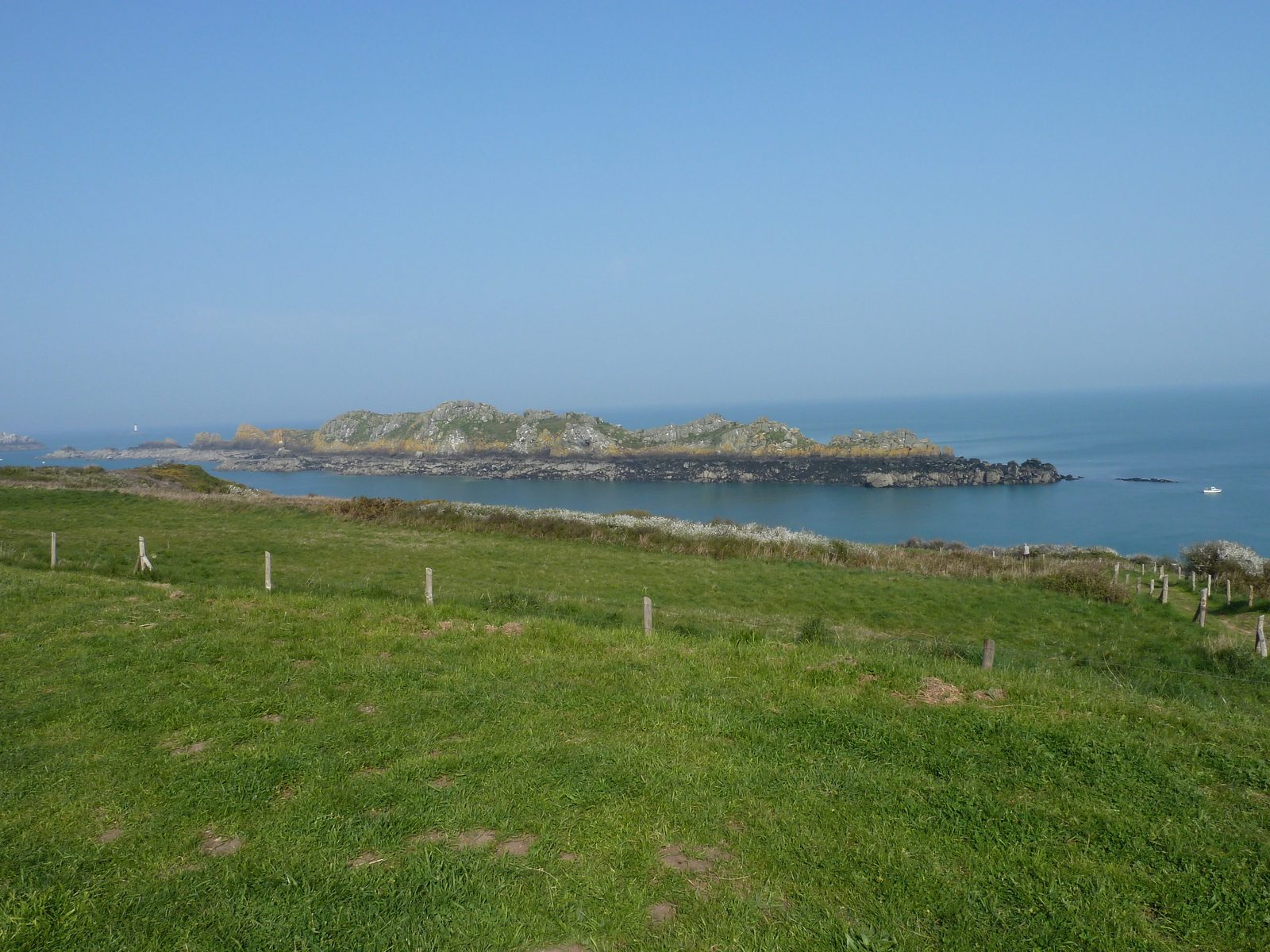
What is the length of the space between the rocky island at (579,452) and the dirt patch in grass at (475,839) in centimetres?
10146

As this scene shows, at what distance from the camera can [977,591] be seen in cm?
2653

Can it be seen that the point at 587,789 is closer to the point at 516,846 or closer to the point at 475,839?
the point at 516,846

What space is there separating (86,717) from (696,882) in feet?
26.9

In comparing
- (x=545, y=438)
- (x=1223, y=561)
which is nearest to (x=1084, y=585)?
(x=1223, y=561)

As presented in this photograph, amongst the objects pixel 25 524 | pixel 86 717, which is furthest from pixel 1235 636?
pixel 25 524

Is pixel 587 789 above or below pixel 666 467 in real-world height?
above

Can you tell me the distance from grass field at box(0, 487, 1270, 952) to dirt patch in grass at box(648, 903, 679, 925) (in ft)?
0.12

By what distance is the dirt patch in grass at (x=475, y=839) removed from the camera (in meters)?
6.34

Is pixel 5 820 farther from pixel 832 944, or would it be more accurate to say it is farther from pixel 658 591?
pixel 658 591

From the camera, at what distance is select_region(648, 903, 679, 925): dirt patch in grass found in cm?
543

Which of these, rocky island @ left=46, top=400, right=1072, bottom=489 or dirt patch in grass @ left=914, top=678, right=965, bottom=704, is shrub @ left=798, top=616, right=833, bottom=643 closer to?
dirt patch in grass @ left=914, top=678, right=965, bottom=704

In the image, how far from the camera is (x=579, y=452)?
141m

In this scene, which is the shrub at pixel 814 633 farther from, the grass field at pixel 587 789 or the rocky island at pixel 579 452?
the rocky island at pixel 579 452

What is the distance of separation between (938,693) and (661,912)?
6.06 metres
